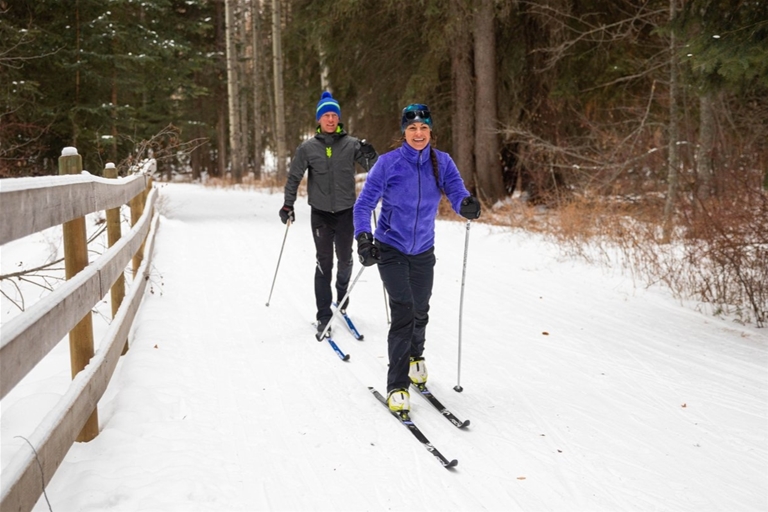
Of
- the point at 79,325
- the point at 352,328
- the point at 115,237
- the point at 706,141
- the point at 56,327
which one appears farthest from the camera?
the point at 706,141

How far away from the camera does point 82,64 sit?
526 inches

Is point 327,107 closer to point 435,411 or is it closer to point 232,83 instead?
point 435,411

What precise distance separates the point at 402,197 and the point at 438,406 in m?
1.50

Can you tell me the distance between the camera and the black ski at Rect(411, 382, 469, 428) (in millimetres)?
4223

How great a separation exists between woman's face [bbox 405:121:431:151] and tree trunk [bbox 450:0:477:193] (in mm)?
11148

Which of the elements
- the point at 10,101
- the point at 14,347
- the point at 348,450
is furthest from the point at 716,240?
the point at 10,101

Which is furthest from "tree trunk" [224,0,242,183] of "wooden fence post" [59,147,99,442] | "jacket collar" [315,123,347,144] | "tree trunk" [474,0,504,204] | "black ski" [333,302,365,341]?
"wooden fence post" [59,147,99,442]

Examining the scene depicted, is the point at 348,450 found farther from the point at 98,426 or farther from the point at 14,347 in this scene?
the point at 14,347

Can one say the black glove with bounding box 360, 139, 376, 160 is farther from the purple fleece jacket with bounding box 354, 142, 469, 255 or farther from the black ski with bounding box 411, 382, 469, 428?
the black ski with bounding box 411, 382, 469, 428

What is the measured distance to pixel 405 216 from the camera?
4.49m

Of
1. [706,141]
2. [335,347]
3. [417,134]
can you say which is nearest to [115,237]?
[335,347]

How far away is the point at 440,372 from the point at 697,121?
10237mm

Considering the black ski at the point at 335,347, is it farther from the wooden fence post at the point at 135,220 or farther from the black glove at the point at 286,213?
the wooden fence post at the point at 135,220

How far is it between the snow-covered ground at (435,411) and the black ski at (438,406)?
56 millimetres
